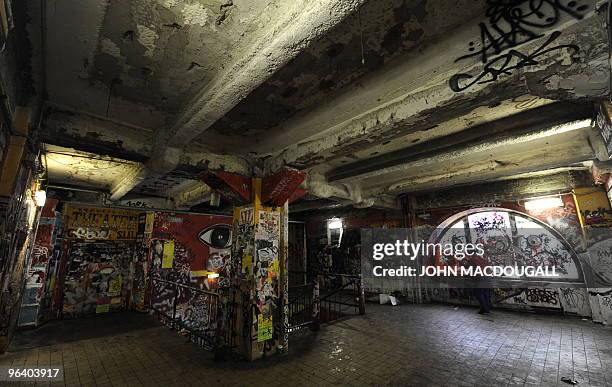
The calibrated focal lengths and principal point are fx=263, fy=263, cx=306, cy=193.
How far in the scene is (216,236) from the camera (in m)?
10.2

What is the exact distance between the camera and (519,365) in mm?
4258

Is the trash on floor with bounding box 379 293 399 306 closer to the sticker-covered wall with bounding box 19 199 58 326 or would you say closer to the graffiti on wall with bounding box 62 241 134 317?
the graffiti on wall with bounding box 62 241 134 317

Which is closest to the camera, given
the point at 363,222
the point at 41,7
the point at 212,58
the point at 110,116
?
the point at 41,7

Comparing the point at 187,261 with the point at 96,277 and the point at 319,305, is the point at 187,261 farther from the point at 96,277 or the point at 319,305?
the point at 319,305

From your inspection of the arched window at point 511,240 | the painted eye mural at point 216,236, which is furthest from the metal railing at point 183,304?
the arched window at point 511,240

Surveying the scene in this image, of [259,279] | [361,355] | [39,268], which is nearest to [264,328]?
[259,279]

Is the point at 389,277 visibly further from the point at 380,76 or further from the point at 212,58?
the point at 212,58

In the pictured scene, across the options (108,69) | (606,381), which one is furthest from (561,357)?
(108,69)

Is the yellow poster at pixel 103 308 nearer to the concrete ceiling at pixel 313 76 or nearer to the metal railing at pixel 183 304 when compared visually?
the metal railing at pixel 183 304

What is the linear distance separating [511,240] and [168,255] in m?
10.9

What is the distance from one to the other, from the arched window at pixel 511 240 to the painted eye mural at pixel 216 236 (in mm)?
7710

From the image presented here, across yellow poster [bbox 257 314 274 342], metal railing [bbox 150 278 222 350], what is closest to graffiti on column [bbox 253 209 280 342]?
yellow poster [bbox 257 314 274 342]

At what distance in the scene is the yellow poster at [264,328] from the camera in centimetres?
466

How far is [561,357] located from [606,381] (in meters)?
0.83
